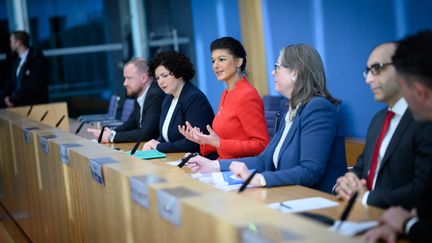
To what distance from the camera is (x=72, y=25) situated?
1235 cm

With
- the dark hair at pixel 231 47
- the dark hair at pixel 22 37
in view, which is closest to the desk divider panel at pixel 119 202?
the dark hair at pixel 231 47

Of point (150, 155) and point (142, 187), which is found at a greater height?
point (142, 187)

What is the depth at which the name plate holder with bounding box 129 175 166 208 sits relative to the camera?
2.47 metres

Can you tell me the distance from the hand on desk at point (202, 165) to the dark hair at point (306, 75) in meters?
0.52

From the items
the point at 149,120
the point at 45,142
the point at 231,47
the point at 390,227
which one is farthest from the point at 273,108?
the point at 390,227

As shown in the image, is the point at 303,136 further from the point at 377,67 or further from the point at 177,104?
the point at 177,104

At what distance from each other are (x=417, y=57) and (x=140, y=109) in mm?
3822

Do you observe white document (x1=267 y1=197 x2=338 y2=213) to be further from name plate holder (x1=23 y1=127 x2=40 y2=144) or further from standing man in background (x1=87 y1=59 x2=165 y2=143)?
standing man in background (x1=87 y1=59 x2=165 y2=143)

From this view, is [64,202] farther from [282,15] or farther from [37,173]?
[282,15]

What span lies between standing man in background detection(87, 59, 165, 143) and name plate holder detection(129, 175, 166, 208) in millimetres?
2648

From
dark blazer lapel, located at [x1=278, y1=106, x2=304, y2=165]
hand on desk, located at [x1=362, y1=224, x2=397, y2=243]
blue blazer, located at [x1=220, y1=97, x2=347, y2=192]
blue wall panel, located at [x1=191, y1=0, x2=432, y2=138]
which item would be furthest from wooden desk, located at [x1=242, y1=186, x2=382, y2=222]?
blue wall panel, located at [x1=191, y1=0, x2=432, y2=138]

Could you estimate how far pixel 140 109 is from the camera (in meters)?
5.70

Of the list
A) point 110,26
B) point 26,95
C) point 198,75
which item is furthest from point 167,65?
point 110,26

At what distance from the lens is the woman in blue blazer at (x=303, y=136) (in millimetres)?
3066
